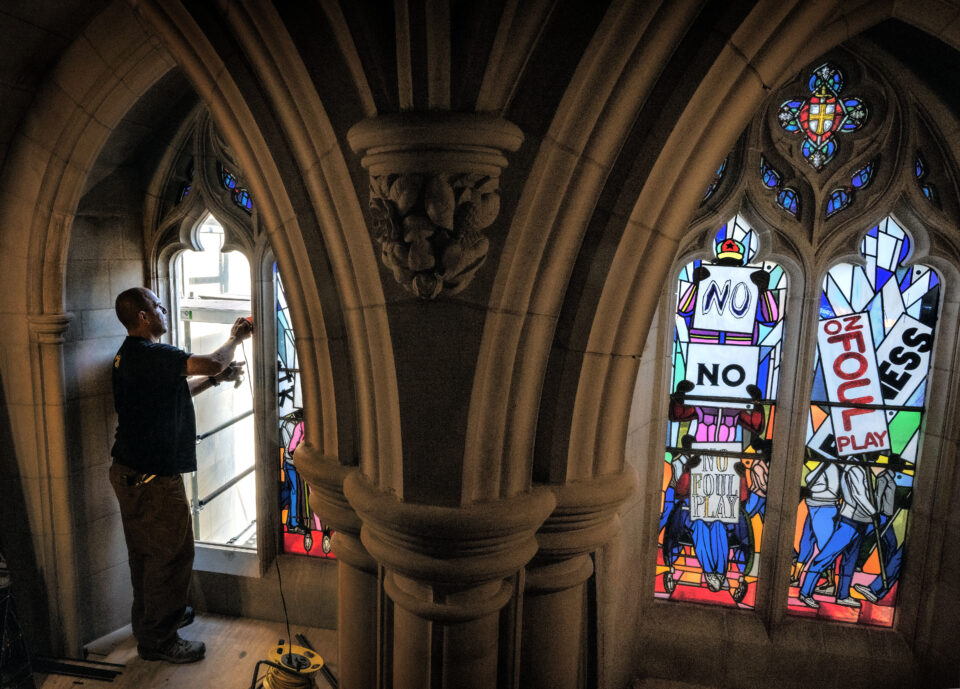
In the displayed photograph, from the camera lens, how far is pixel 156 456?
2.65 meters

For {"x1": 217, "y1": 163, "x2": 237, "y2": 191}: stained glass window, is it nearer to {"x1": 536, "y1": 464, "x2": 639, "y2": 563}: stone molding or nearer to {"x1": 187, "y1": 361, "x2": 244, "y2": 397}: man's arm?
{"x1": 187, "y1": 361, "x2": 244, "y2": 397}: man's arm

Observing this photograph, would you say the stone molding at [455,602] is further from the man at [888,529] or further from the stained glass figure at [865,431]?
the man at [888,529]

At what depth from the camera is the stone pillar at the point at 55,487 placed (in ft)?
8.84

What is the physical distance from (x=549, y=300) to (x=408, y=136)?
38 centimetres

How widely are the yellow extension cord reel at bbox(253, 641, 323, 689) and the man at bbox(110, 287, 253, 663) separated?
2.53 ft

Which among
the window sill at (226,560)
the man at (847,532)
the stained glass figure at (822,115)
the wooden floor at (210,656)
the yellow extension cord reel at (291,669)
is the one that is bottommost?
the wooden floor at (210,656)

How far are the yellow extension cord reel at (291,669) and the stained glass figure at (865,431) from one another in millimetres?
2124

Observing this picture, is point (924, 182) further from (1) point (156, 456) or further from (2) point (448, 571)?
(1) point (156, 456)

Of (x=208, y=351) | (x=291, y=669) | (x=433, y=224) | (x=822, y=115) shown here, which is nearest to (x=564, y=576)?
(x=433, y=224)

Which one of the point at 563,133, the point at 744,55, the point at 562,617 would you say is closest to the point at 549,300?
the point at 563,133

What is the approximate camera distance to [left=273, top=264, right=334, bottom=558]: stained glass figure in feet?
10.3

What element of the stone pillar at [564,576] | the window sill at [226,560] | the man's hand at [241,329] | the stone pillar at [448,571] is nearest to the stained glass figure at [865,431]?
the stone pillar at [564,576]

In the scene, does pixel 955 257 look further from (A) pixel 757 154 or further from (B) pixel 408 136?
(B) pixel 408 136

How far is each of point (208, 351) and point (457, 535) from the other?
108 inches
